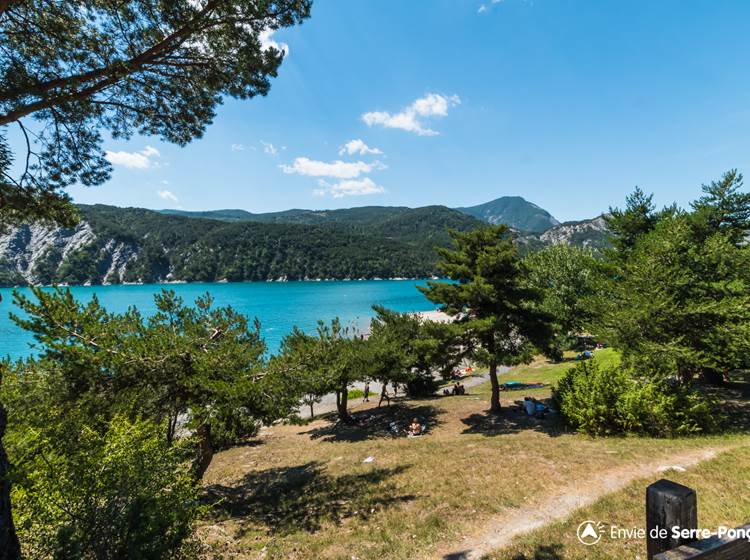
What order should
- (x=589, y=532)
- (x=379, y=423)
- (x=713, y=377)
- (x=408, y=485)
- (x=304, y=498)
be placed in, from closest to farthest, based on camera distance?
(x=589, y=532)
(x=408, y=485)
(x=304, y=498)
(x=713, y=377)
(x=379, y=423)

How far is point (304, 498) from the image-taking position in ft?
33.1

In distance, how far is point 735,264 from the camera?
14.5 metres

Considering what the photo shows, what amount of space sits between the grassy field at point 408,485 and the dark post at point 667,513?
3.92m

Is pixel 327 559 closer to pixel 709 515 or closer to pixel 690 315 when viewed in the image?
pixel 709 515

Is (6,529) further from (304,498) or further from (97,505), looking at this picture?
(304,498)

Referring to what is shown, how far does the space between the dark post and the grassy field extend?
154 inches

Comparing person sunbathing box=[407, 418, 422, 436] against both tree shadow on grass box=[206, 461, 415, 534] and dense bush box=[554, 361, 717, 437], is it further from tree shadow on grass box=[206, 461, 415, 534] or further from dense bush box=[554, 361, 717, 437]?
dense bush box=[554, 361, 717, 437]

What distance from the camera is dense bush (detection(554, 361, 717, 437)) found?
12.5 meters

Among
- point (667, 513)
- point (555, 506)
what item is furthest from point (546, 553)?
point (667, 513)

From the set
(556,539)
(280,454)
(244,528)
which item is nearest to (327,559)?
(244,528)

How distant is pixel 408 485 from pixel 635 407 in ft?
31.0

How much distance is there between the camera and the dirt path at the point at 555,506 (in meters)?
6.35

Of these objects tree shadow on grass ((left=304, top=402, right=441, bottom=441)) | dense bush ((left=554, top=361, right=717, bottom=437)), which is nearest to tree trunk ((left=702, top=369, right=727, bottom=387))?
dense bush ((left=554, top=361, right=717, bottom=437))

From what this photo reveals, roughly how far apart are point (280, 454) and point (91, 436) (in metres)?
12.9
